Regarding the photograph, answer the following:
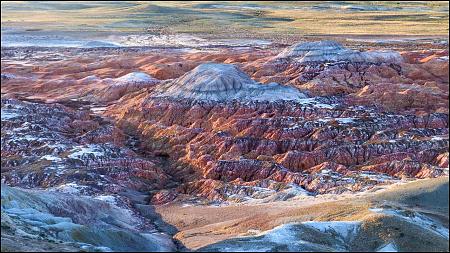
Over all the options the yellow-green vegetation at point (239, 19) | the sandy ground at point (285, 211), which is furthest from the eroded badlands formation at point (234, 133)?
the yellow-green vegetation at point (239, 19)

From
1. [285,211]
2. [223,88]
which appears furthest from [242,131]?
[285,211]

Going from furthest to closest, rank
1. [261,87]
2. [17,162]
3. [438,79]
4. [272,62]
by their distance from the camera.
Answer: [272,62], [438,79], [261,87], [17,162]

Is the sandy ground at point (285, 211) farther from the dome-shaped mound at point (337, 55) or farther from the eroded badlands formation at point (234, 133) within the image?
the dome-shaped mound at point (337, 55)

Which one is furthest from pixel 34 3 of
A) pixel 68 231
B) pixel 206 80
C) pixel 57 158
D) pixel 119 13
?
pixel 68 231

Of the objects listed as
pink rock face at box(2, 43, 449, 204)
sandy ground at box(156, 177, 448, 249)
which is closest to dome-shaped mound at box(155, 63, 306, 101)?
pink rock face at box(2, 43, 449, 204)

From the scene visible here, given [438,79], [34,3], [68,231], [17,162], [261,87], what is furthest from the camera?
[34,3]

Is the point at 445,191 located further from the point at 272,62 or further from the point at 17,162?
the point at 272,62
